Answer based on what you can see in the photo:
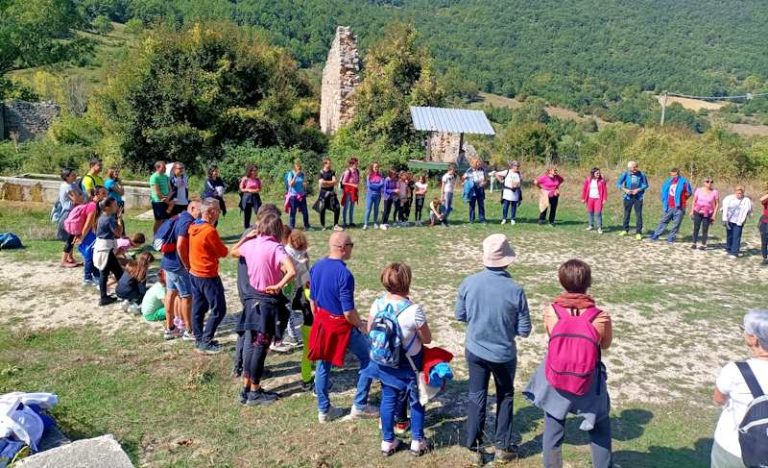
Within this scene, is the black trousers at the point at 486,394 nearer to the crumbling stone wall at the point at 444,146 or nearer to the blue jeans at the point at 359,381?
the blue jeans at the point at 359,381

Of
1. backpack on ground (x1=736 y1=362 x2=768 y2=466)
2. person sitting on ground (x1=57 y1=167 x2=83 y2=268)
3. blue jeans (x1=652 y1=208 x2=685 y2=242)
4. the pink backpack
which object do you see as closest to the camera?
backpack on ground (x1=736 y1=362 x2=768 y2=466)

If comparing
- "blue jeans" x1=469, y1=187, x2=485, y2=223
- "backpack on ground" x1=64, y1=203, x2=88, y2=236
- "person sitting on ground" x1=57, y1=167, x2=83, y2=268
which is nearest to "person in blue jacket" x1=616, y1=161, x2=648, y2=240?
"blue jeans" x1=469, y1=187, x2=485, y2=223

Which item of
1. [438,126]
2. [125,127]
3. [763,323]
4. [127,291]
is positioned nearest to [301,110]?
[125,127]

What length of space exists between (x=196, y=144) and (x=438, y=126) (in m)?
8.85

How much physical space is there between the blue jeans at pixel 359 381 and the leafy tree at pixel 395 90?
1758 centimetres

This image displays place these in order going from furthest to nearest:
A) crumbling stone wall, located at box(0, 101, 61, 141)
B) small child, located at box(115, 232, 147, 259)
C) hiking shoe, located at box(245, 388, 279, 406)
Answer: crumbling stone wall, located at box(0, 101, 61, 141) < small child, located at box(115, 232, 147, 259) < hiking shoe, located at box(245, 388, 279, 406)

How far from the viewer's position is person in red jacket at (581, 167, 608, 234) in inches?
488

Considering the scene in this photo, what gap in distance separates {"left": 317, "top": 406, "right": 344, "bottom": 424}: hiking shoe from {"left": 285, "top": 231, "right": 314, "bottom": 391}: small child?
554 mm

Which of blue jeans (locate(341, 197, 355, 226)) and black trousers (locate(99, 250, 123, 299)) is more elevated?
blue jeans (locate(341, 197, 355, 226))

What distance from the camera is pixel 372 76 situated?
2334 centimetres

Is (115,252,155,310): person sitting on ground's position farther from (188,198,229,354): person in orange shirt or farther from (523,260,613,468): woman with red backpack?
(523,260,613,468): woman with red backpack

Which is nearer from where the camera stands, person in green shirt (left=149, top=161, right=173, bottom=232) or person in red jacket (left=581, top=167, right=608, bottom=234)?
person in green shirt (left=149, top=161, right=173, bottom=232)

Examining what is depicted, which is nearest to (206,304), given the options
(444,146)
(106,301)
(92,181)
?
(106,301)

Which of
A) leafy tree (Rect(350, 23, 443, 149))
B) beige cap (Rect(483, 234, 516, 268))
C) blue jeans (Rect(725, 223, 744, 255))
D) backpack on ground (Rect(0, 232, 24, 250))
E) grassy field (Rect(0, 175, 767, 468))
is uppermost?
leafy tree (Rect(350, 23, 443, 149))
